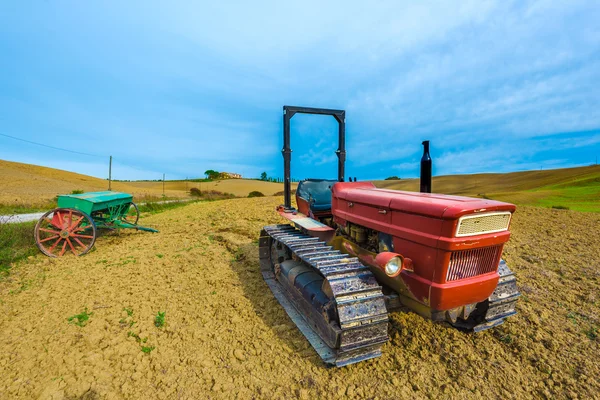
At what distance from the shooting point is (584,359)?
285 cm

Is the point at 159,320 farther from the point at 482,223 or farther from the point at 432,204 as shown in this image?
the point at 482,223

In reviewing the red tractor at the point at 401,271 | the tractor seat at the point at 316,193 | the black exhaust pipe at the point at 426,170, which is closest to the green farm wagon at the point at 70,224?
the tractor seat at the point at 316,193

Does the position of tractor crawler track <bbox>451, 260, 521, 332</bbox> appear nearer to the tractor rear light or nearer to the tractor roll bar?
the tractor rear light

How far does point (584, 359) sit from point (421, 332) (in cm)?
144

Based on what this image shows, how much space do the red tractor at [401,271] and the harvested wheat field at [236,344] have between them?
0.29 m

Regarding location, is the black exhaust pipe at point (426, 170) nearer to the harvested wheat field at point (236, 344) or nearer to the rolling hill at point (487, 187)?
the harvested wheat field at point (236, 344)

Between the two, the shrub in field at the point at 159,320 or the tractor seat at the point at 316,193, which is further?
the tractor seat at the point at 316,193

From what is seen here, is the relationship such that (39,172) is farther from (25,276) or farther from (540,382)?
(540,382)

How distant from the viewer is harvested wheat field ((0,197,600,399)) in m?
2.53

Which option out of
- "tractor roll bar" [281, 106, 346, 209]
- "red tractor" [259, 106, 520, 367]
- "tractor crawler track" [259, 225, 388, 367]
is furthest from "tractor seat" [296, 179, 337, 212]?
"tractor crawler track" [259, 225, 388, 367]

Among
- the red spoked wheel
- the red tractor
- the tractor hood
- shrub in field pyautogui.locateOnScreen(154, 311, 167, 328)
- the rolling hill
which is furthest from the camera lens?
the rolling hill

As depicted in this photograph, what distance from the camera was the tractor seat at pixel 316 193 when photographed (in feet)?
15.4

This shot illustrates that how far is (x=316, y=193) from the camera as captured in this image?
4.76 metres

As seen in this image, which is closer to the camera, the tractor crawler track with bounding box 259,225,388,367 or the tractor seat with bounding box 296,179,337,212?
the tractor crawler track with bounding box 259,225,388,367
